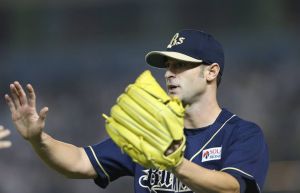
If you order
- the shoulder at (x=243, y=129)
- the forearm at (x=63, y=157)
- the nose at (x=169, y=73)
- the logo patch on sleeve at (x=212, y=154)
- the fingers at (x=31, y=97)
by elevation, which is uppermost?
the nose at (x=169, y=73)

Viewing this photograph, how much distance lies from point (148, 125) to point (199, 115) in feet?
2.21

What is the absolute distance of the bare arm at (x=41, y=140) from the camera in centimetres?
344

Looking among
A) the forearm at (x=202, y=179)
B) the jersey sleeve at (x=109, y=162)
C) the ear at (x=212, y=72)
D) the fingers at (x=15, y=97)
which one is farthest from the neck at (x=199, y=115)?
the fingers at (x=15, y=97)

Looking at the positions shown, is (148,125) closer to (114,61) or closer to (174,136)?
(174,136)

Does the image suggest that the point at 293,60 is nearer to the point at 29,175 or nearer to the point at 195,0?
the point at 195,0

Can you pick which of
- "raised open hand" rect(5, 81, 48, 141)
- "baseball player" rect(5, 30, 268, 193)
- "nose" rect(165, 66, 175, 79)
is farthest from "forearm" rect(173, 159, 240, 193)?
"raised open hand" rect(5, 81, 48, 141)

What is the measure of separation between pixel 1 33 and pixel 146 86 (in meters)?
5.53

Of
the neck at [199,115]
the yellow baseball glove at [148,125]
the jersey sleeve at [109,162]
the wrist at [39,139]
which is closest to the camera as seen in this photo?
the yellow baseball glove at [148,125]

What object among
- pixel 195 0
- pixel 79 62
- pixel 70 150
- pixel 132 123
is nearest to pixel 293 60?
pixel 195 0

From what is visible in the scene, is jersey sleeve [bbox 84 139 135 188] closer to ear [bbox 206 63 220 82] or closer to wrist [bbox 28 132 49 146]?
wrist [bbox 28 132 49 146]

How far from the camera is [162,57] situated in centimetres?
378

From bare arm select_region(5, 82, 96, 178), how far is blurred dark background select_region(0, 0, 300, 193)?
10.7 ft

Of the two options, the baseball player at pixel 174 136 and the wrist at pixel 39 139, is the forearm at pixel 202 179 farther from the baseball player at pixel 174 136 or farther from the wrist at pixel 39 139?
the wrist at pixel 39 139

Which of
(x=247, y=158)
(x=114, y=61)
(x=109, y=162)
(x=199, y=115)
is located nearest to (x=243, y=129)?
(x=247, y=158)
